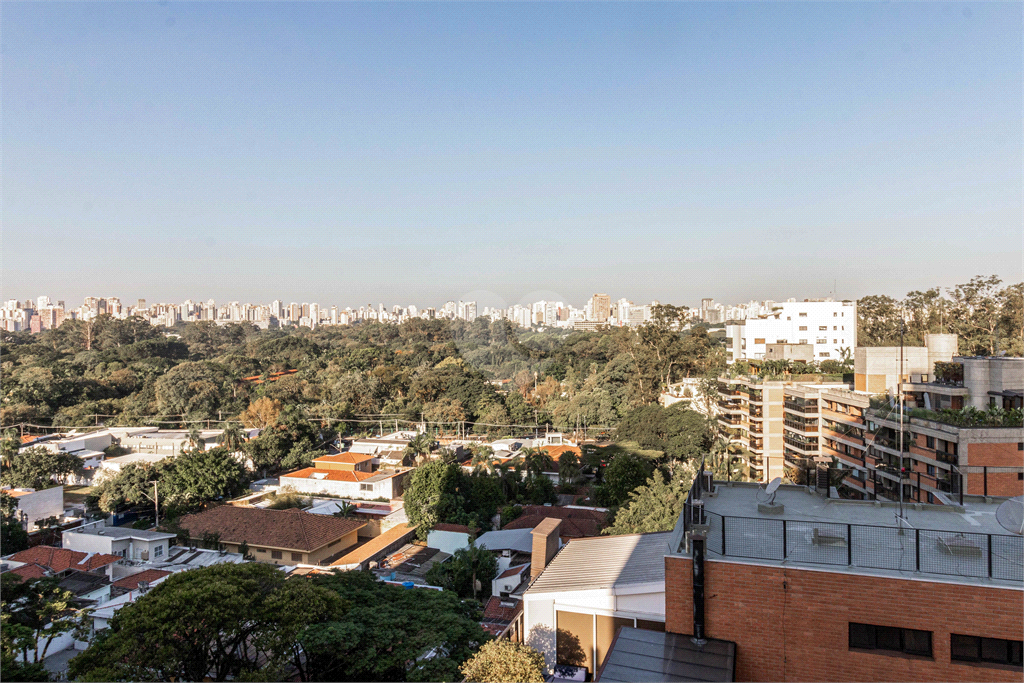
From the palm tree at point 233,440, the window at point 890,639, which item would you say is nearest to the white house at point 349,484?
the palm tree at point 233,440

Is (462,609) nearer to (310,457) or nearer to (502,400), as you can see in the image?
(310,457)

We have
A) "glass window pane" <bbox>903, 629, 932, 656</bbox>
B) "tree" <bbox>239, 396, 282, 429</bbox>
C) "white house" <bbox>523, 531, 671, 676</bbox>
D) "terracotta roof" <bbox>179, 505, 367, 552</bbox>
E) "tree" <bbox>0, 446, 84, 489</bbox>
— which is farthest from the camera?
"tree" <bbox>239, 396, 282, 429</bbox>

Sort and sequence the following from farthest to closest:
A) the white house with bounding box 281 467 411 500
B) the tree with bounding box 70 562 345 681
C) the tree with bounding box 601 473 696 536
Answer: the white house with bounding box 281 467 411 500 < the tree with bounding box 601 473 696 536 < the tree with bounding box 70 562 345 681

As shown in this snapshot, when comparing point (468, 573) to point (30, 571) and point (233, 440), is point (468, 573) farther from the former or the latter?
point (233, 440)

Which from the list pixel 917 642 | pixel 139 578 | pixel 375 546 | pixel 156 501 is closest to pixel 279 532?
pixel 375 546

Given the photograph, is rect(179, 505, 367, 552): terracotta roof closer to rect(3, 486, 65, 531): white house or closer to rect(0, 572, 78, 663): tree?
rect(3, 486, 65, 531): white house

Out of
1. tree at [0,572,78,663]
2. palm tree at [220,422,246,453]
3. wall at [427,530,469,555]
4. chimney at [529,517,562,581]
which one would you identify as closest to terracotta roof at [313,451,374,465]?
palm tree at [220,422,246,453]
